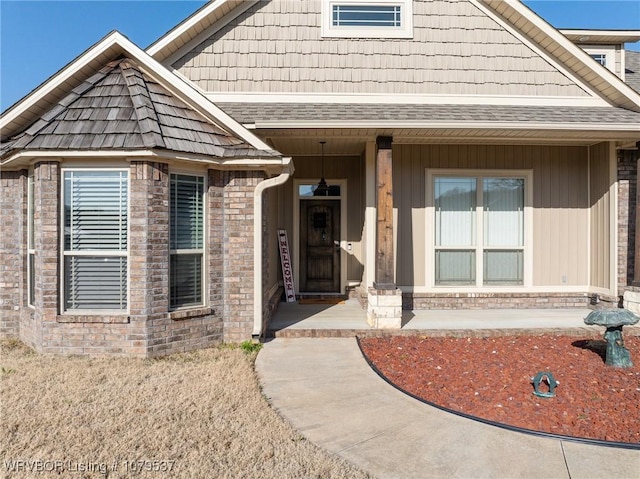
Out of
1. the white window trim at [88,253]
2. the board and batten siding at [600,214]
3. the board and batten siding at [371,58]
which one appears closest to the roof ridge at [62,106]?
the white window trim at [88,253]

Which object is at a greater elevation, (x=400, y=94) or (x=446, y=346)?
(x=400, y=94)

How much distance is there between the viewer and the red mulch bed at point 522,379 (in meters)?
3.26

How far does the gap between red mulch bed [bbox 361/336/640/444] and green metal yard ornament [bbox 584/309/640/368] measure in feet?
0.37

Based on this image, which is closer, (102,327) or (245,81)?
(102,327)

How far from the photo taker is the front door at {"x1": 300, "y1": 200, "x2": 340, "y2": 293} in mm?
8797

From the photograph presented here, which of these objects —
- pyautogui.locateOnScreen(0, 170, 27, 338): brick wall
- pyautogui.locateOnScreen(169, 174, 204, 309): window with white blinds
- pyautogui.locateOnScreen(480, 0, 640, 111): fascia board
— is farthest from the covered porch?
pyautogui.locateOnScreen(0, 170, 27, 338): brick wall

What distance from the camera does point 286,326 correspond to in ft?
19.9

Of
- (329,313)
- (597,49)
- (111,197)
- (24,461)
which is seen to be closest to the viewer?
(24,461)

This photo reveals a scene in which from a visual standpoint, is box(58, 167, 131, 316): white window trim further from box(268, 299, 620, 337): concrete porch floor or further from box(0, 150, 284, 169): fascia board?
box(268, 299, 620, 337): concrete porch floor

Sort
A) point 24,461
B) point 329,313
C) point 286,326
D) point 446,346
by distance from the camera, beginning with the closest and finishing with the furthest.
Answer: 1. point 24,461
2. point 446,346
3. point 286,326
4. point 329,313

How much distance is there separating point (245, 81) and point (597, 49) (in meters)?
7.88

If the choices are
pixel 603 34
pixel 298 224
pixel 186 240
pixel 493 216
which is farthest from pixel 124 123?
pixel 603 34

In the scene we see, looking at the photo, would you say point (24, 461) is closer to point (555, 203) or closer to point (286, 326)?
point (286, 326)

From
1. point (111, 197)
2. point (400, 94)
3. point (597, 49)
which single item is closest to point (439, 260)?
point (400, 94)
